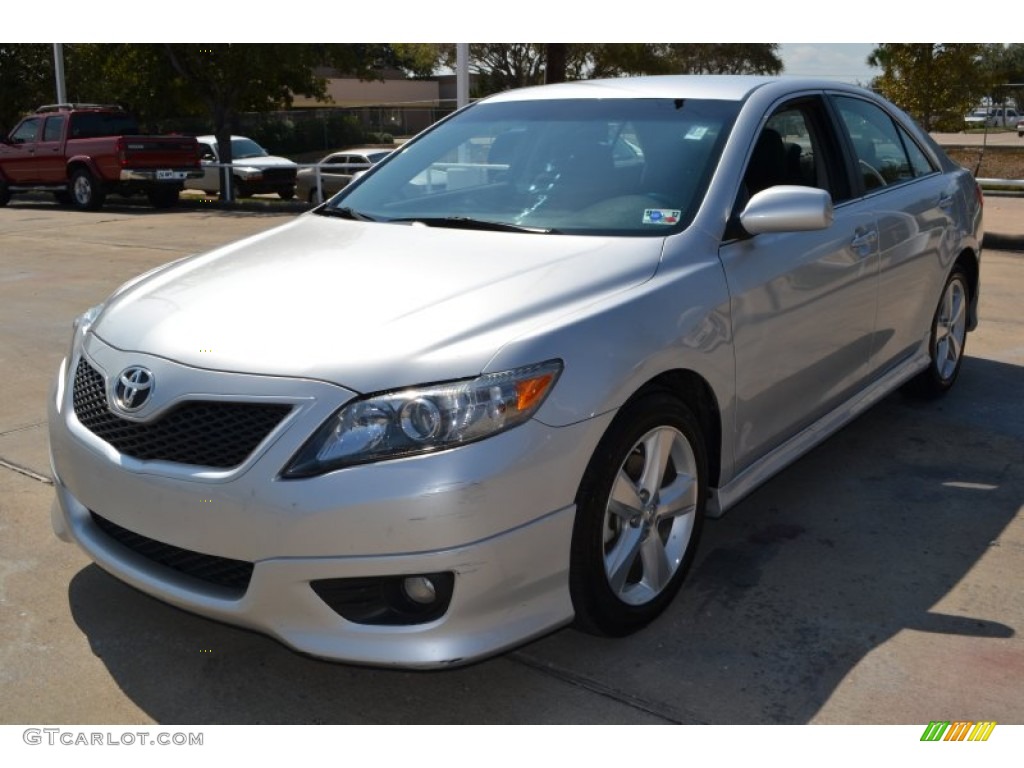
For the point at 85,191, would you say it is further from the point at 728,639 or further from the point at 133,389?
the point at 728,639

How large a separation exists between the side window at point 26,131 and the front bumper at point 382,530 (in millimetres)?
20046

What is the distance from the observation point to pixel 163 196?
20.2 metres

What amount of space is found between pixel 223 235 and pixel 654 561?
1246cm

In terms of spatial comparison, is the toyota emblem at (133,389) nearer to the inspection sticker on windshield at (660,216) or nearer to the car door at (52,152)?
the inspection sticker on windshield at (660,216)

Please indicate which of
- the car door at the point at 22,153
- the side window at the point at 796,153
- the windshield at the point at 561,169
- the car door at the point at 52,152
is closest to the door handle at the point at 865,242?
the side window at the point at 796,153

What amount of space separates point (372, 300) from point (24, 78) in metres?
32.0

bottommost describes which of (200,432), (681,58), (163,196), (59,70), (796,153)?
(163,196)

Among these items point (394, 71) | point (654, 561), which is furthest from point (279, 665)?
point (394, 71)

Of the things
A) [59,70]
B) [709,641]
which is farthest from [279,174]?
[709,641]

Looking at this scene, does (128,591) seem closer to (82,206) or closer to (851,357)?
(851,357)

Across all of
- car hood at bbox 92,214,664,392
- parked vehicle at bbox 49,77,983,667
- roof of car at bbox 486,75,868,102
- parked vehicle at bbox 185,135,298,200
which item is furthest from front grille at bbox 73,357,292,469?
parked vehicle at bbox 185,135,298,200

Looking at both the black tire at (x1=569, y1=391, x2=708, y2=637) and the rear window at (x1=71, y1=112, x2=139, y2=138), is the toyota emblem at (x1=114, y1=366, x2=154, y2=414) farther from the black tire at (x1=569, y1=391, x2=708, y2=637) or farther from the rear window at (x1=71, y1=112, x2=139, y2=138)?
the rear window at (x1=71, y1=112, x2=139, y2=138)

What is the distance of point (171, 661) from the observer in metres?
3.41

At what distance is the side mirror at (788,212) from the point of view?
373cm
